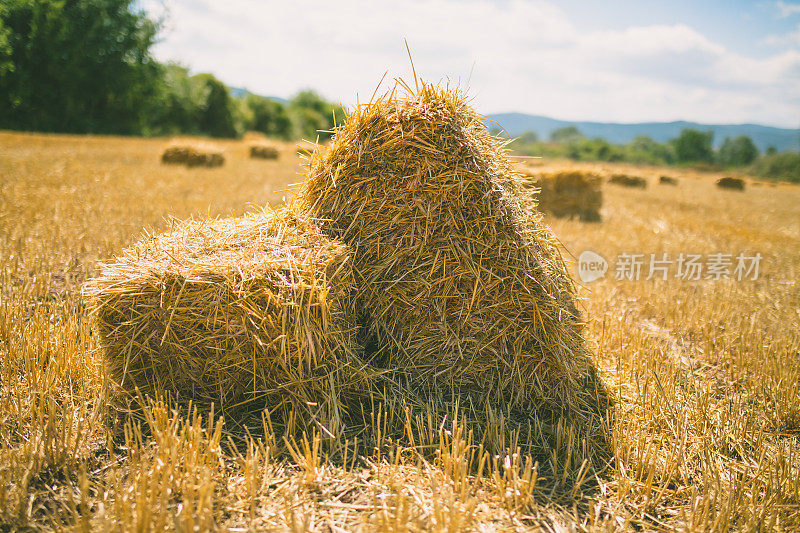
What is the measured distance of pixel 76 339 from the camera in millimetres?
3133

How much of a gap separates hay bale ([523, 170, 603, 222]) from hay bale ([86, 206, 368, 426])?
355 inches

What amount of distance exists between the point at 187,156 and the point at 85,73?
23.7m

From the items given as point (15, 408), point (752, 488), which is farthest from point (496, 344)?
point (15, 408)

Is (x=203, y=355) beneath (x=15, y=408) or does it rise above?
above

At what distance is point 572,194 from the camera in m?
10.8

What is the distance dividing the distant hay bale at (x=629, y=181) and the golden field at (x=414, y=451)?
1461 cm

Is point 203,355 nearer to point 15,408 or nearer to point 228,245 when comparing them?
point 228,245

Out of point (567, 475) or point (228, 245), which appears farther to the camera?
point (228, 245)

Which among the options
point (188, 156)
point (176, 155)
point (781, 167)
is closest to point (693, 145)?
point (781, 167)

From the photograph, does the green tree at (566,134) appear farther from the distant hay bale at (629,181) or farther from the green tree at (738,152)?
the distant hay bale at (629,181)

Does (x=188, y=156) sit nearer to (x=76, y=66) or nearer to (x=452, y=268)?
(x=452, y=268)

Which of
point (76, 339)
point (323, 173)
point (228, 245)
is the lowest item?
point (76, 339)

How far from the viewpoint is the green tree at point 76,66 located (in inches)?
1039

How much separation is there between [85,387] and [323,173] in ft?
6.71
